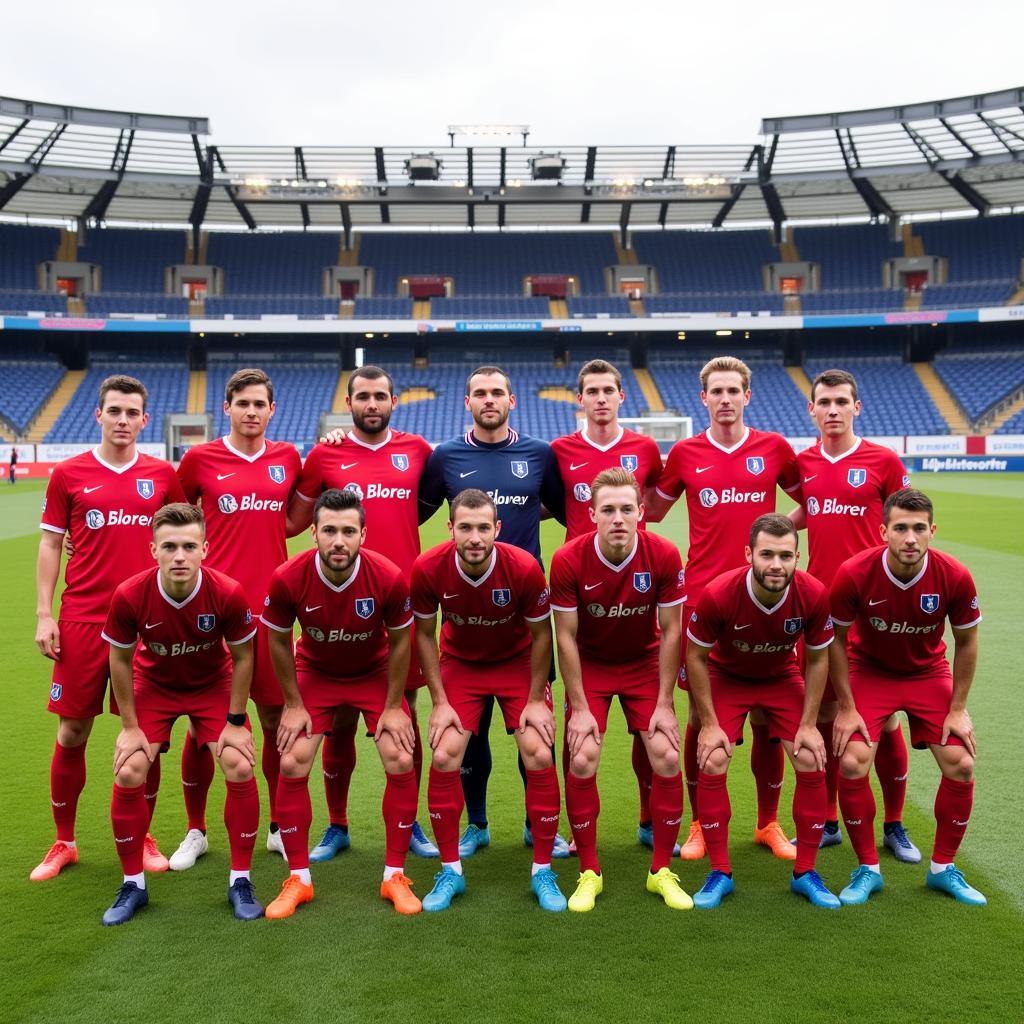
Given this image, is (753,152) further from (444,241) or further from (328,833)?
(328,833)

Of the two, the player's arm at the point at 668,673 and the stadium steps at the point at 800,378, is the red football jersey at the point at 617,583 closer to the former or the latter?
the player's arm at the point at 668,673

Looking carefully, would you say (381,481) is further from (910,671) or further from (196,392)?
(196,392)

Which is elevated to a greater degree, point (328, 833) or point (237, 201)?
point (237, 201)

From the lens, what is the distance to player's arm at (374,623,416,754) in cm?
388

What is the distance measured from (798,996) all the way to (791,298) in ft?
129

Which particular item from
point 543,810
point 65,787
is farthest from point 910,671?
point 65,787

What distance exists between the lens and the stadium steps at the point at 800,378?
37.9m

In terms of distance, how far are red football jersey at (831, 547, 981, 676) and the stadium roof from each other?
106 feet

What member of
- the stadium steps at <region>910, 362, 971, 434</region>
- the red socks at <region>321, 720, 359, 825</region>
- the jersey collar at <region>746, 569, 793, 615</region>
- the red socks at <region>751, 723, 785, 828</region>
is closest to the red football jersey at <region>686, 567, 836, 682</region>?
the jersey collar at <region>746, 569, 793, 615</region>

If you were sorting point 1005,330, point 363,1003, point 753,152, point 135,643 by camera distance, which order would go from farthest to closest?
point 1005,330 → point 753,152 → point 135,643 → point 363,1003

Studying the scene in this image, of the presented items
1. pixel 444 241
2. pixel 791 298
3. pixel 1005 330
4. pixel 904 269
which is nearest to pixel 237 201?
pixel 444 241

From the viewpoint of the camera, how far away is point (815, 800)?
12.5 feet

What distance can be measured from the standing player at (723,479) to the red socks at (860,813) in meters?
0.62

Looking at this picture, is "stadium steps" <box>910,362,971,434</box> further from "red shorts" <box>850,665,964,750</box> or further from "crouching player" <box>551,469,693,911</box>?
"crouching player" <box>551,469,693,911</box>
